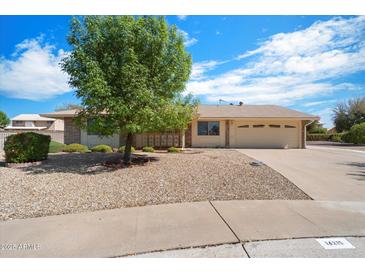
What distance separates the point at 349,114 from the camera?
4088 centimetres

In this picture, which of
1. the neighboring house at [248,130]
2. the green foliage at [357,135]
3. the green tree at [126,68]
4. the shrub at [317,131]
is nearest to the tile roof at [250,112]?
the neighboring house at [248,130]

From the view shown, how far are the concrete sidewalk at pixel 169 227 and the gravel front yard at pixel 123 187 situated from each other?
1.79ft

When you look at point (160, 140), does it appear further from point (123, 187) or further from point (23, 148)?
point (123, 187)

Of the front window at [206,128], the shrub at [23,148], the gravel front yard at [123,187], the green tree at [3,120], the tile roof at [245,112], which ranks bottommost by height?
the gravel front yard at [123,187]

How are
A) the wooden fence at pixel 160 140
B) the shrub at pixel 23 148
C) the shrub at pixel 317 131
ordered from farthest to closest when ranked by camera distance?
the shrub at pixel 317 131, the wooden fence at pixel 160 140, the shrub at pixel 23 148

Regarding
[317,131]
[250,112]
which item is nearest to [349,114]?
[317,131]

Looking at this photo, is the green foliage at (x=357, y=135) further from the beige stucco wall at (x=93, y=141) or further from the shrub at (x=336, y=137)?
the beige stucco wall at (x=93, y=141)

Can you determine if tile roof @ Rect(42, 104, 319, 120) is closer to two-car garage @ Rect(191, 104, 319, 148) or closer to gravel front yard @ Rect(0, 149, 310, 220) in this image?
two-car garage @ Rect(191, 104, 319, 148)

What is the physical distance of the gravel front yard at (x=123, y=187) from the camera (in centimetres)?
528

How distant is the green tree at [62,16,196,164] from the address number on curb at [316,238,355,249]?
630 cm

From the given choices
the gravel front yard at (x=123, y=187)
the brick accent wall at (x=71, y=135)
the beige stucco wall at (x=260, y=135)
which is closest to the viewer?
the gravel front yard at (x=123, y=187)

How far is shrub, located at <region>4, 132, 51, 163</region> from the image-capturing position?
902 centimetres

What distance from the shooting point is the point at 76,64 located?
855 centimetres

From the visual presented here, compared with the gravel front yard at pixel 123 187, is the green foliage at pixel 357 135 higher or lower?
higher
